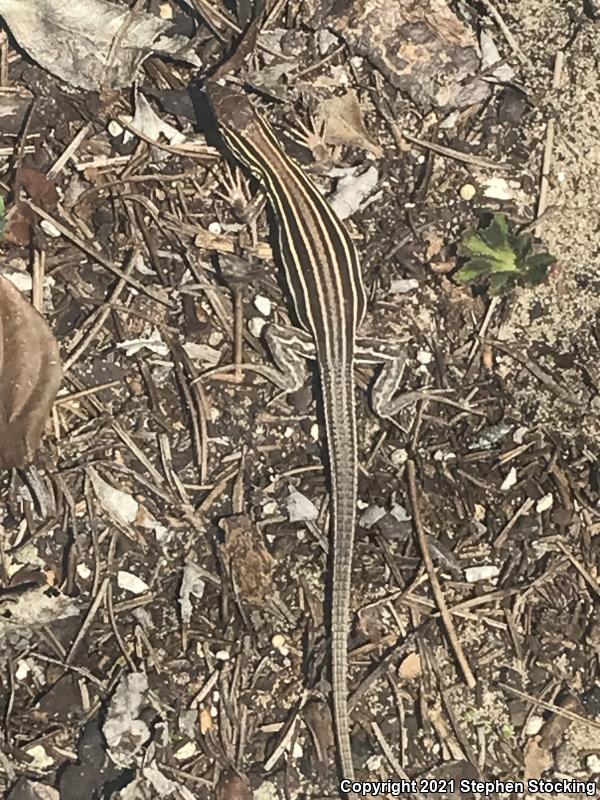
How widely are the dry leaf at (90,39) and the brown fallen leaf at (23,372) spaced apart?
105 cm

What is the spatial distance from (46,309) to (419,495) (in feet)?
6.36

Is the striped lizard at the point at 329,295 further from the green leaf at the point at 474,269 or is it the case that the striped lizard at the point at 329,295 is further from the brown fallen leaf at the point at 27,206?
the brown fallen leaf at the point at 27,206

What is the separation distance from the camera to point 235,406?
4223 mm

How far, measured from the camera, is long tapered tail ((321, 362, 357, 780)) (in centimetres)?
396

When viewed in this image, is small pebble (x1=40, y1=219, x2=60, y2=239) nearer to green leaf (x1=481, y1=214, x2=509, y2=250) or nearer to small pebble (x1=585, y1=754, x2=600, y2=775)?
green leaf (x1=481, y1=214, x2=509, y2=250)

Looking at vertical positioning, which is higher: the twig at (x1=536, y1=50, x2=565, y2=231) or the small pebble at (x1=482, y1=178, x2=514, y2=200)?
the twig at (x1=536, y1=50, x2=565, y2=231)

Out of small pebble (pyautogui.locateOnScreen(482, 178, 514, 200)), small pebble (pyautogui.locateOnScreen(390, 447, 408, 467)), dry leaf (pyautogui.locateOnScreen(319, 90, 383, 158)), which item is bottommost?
small pebble (pyautogui.locateOnScreen(390, 447, 408, 467))

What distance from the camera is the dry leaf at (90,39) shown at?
13.5 feet

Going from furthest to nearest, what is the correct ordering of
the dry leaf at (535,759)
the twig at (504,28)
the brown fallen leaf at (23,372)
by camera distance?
the twig at (504,28) → the dry leaf at (535,759) → the brown fallen leaf at (23,372)

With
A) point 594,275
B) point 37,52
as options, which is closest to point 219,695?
point 594,275

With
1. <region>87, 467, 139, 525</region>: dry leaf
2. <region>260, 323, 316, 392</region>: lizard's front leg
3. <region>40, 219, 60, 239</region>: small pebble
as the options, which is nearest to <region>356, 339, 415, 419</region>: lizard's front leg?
<region>260, 323, 316, 392</region>: lizard's front leg

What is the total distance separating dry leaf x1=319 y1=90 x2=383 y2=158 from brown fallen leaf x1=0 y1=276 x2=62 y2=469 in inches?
62.9

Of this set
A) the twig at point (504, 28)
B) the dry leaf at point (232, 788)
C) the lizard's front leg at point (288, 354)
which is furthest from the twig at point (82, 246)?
the dry leaf at point (232, 788)

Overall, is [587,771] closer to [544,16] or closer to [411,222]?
[411,222]
